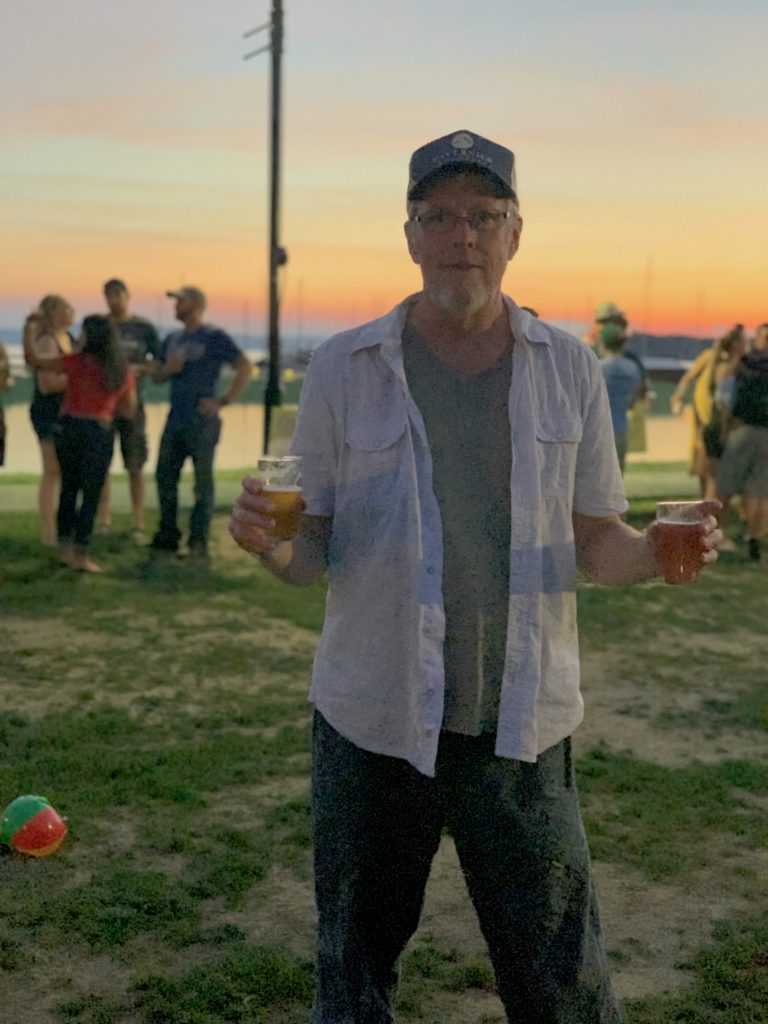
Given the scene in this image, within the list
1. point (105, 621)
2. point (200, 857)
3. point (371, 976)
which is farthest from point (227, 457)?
point (371, 976)

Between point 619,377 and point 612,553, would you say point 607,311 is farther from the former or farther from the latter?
point 612,553

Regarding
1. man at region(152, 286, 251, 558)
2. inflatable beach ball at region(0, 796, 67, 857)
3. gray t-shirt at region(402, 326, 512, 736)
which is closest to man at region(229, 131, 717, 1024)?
gray t-shirt at region(402, 326, 512, 736)

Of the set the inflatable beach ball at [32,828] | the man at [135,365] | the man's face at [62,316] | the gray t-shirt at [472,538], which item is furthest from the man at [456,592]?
the man at [135,365]

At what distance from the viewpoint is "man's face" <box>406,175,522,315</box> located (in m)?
2.68

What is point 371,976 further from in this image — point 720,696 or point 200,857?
point 720,696

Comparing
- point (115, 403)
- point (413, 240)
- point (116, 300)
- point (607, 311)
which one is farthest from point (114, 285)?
point (413, 240)

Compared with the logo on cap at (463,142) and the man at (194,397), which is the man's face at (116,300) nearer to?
the man at (194,397)

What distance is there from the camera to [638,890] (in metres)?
4.57

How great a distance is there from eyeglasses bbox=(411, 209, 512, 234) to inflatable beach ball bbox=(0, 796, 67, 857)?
9.84 ft

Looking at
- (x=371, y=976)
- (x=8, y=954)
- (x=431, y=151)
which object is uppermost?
(x=431, y=151)

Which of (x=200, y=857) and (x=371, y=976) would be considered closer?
(x=371, y=976)

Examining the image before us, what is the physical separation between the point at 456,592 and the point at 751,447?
9195 millimetres

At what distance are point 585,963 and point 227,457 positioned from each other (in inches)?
739

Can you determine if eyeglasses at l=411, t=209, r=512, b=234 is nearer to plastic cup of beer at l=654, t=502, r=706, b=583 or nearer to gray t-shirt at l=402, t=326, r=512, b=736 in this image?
gray t-shirt at l=402, t=326, r=512, b=736
